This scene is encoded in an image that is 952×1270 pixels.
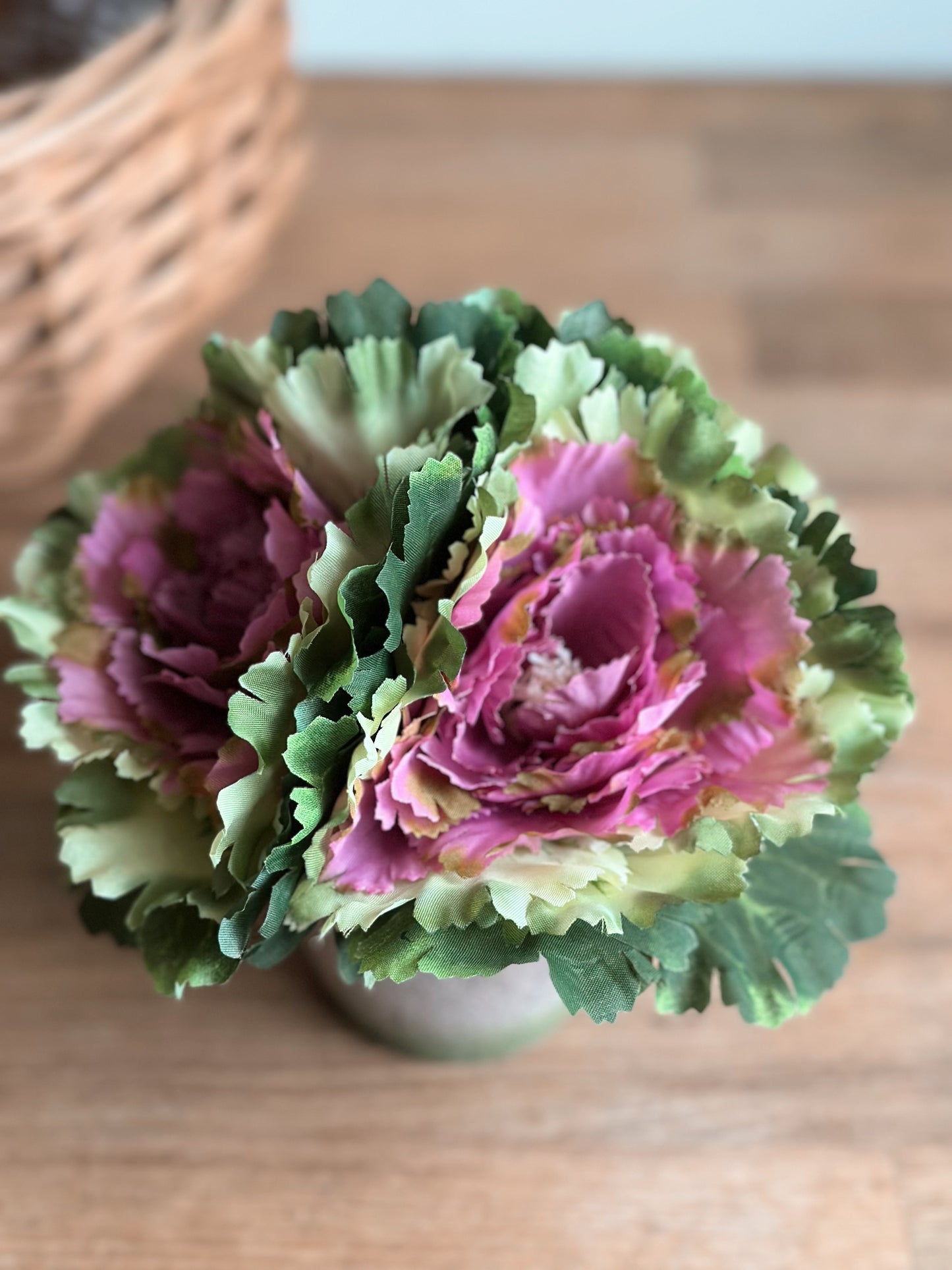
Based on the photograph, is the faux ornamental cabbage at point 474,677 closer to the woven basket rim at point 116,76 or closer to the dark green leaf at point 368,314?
the dark green leaf at point 368,314

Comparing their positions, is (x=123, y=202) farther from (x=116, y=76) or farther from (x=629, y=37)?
(x=629, y=37)

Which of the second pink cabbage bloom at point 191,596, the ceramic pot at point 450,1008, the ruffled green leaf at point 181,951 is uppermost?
the second pink cabbage bloom at point 191,596

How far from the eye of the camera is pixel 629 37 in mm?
832

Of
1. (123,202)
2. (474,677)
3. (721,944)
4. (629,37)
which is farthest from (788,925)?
(629,37)

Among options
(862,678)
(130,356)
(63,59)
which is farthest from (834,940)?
(63,59)

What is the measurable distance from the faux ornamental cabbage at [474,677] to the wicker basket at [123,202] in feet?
0.58

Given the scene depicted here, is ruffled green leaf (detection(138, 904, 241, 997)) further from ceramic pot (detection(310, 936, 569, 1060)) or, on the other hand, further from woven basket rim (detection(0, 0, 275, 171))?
woven basket rim (detection(0, 0, 275, 171))

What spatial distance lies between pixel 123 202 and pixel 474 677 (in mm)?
327

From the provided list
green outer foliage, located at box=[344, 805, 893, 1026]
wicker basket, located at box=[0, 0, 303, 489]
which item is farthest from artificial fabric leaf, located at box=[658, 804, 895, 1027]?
wicker basket, located at box=[0, 0, 303, 489]

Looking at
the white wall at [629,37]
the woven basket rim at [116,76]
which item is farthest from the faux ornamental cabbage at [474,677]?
the white wall at [629,37]

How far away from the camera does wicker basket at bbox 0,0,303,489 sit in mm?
487

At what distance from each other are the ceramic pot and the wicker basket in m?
0.28

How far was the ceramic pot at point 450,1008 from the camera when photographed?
38 cm

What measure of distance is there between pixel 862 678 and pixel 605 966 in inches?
4.1
